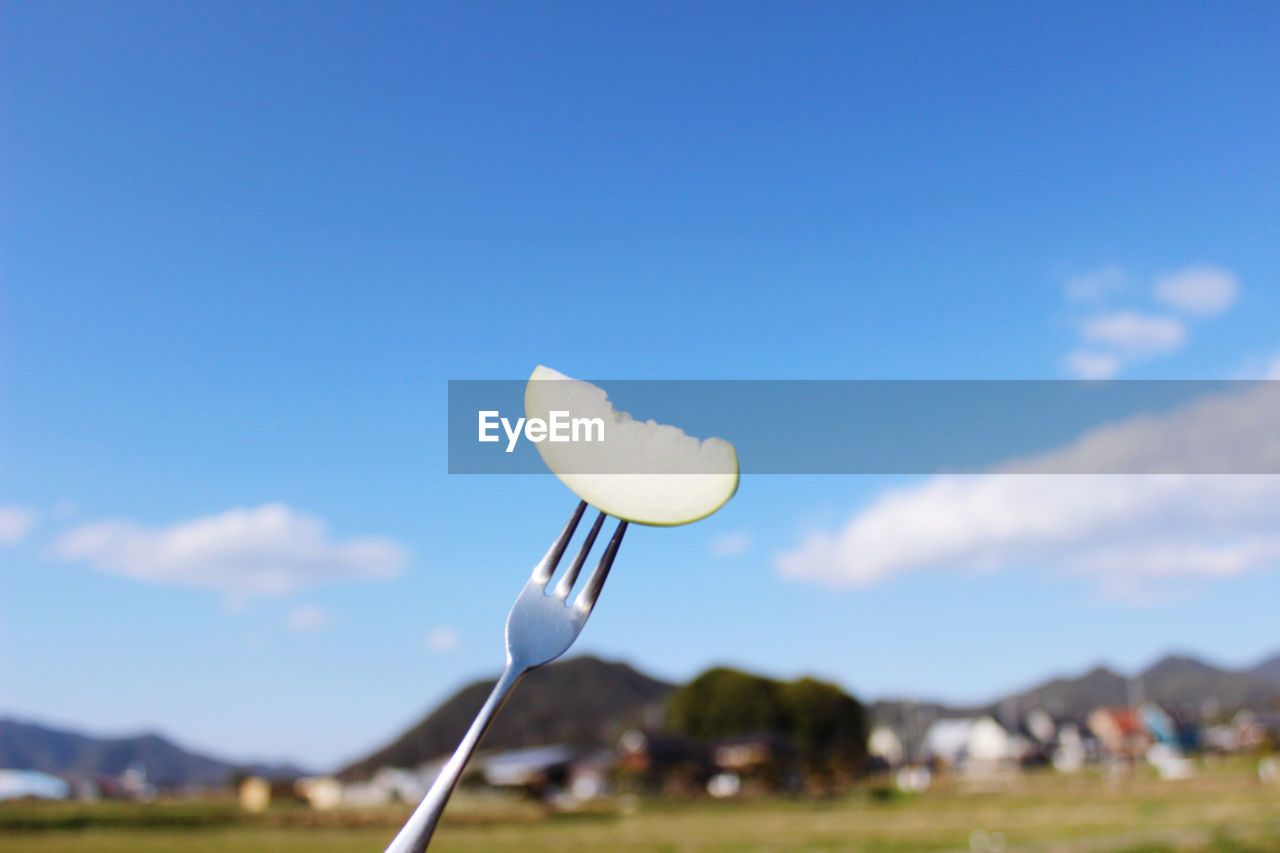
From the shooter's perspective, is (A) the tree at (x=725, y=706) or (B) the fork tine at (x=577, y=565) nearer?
(B) the fork tine at (x=577, y=565)

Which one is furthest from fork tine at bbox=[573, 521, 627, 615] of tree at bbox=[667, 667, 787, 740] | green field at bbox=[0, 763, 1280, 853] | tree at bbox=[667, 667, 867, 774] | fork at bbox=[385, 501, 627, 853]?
tree at bbox=[667, 667, 787, 740]

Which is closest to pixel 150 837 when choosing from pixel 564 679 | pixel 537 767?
pixel 537 767

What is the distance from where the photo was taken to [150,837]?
2606 centimetres

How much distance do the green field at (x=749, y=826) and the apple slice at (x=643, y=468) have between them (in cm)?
1714

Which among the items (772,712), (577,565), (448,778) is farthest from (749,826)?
(772,712)

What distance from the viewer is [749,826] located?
27906 millimetres

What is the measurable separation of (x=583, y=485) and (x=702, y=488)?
0.16 meters

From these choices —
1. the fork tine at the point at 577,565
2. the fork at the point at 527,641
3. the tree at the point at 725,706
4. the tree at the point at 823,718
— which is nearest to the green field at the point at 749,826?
the fork tine at the point at 577,565

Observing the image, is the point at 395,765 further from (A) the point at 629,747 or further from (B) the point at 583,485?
(B) the point at 583,485

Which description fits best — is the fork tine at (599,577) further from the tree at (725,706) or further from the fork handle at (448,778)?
the tree at (725,706)

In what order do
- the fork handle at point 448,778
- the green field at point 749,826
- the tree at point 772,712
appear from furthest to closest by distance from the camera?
the tree at point 772,712 < the green field at point 749,826 < the fork handle at point 448,778

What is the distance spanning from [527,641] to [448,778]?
6.5 inches

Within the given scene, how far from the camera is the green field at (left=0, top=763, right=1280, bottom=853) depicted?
18848mm

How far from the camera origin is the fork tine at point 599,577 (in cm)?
119
